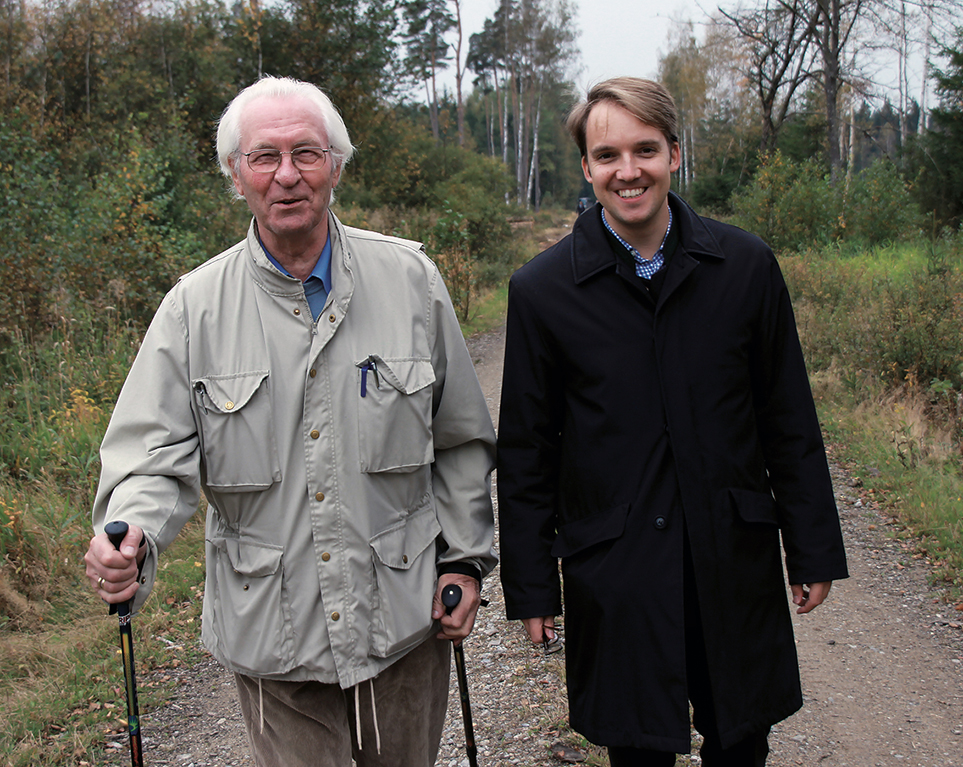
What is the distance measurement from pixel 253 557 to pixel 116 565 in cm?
33

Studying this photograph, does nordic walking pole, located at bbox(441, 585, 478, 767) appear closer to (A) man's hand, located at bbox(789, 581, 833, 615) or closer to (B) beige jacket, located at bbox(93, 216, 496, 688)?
(B) beige jacket, located at bbox(93, 216, 496, 688)

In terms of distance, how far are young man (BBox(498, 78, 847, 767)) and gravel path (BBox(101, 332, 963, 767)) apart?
1199 mm

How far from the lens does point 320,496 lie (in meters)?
2.06

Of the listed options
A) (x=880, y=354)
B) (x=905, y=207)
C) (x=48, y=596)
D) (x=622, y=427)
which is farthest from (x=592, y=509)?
(x=905, y=207)

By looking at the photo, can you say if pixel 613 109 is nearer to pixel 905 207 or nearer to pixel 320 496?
pixel 320 496

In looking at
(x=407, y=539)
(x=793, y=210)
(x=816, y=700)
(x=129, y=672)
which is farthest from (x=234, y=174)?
(x=793, y=210)

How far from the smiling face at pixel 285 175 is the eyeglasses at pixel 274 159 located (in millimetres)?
10

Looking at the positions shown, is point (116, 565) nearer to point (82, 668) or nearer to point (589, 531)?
point (589, 531)

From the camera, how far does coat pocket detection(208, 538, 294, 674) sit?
2.05 m

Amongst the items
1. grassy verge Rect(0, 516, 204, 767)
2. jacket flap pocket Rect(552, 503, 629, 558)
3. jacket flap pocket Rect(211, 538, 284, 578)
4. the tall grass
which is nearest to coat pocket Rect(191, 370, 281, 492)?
jacket flap pocket Rect(211, 538, 284, 578)

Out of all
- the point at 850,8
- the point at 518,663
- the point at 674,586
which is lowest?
the point at 518,663

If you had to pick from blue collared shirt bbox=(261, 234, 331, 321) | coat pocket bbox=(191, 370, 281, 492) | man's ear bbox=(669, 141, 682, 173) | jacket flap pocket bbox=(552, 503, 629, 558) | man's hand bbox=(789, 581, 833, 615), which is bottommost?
man's hand bbox=(789, 581, 833, 615)

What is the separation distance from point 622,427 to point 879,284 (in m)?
8.73

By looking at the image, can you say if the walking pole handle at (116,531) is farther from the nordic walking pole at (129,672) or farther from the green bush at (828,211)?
the green bush at (828,211)
